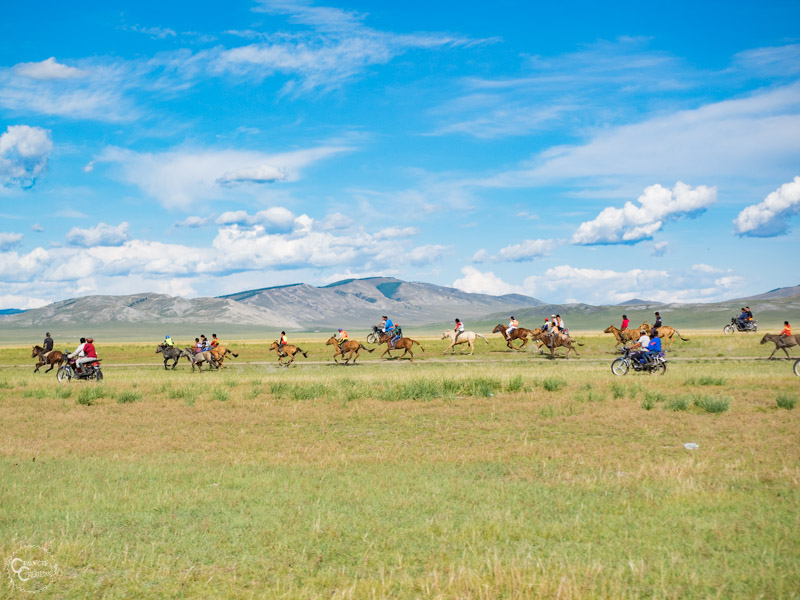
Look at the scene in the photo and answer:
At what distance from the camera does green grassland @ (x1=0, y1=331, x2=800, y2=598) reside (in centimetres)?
686

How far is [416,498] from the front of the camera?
382 inches

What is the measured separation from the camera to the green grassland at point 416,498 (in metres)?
6.86

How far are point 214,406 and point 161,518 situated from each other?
482 inches

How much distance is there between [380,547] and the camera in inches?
306

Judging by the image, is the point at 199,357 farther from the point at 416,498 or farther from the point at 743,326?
the point at 743,326

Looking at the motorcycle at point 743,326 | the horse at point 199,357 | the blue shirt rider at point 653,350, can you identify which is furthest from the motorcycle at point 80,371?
the motorcycle at point 743,326

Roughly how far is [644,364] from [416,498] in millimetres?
21126

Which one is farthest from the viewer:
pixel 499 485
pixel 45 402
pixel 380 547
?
pixel 45 402

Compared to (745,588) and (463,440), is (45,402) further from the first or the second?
(745,588)

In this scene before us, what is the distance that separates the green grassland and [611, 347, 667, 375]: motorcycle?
7.78 metres

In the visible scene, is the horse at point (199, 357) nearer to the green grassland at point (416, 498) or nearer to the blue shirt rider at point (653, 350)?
the green grassland at point (416, 498)

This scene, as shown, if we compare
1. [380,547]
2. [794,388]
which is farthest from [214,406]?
[794,388]

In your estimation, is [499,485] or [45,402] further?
[45,402]

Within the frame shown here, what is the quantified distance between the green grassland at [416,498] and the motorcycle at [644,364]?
7785mm
